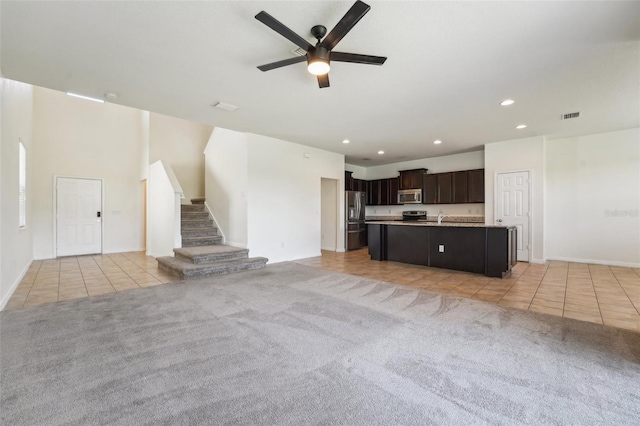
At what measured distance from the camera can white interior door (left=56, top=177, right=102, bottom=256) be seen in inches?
273

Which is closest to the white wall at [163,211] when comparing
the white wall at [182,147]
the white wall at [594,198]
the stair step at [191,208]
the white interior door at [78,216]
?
the stair step at [191,208]

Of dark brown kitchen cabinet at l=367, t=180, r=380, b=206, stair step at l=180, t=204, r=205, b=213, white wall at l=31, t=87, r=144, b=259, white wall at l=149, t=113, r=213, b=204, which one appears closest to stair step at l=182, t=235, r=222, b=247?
stair step at l=180, t=204, r=205, b=213

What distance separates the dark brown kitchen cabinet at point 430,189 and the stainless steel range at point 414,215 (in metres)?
0.43

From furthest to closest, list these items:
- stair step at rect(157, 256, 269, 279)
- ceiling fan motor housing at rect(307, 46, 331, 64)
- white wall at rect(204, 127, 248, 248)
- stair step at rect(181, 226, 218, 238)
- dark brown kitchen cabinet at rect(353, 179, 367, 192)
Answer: dark brown kitchen cabinet at rect(353, 179, 367, 192)
stair step at rect(181, 226, 218, 238)
white wall at rect(204, 127, 248, 248)
stair step at rect(157, 256, 269, 279)
ceiling fan motor housing at rect(307, 46, 331, 64)

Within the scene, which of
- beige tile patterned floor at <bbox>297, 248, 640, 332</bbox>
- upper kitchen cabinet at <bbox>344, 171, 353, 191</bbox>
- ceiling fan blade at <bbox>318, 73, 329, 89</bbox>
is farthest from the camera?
upper kitchen cabinet at <bbox>344, 171, 353, 191</bbox>

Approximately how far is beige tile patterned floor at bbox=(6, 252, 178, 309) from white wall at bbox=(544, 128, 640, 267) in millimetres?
8150

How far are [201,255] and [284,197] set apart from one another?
7.39ft

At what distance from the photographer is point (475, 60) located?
2.88m

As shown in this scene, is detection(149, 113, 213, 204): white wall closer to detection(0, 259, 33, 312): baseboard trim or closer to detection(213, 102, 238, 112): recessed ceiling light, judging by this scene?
detection(0, 259, 33, 312): baseboard trim

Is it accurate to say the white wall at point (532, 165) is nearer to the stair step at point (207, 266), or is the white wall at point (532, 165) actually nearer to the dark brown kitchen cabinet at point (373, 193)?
the dark brown kitchen cabinet at point (373, 193)

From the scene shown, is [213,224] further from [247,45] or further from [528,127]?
[528,127]

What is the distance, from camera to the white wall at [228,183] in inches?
237

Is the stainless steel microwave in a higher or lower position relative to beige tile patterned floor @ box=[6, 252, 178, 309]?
higher

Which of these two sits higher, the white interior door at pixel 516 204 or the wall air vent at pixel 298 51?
the wall air vent at pixel 298 51
